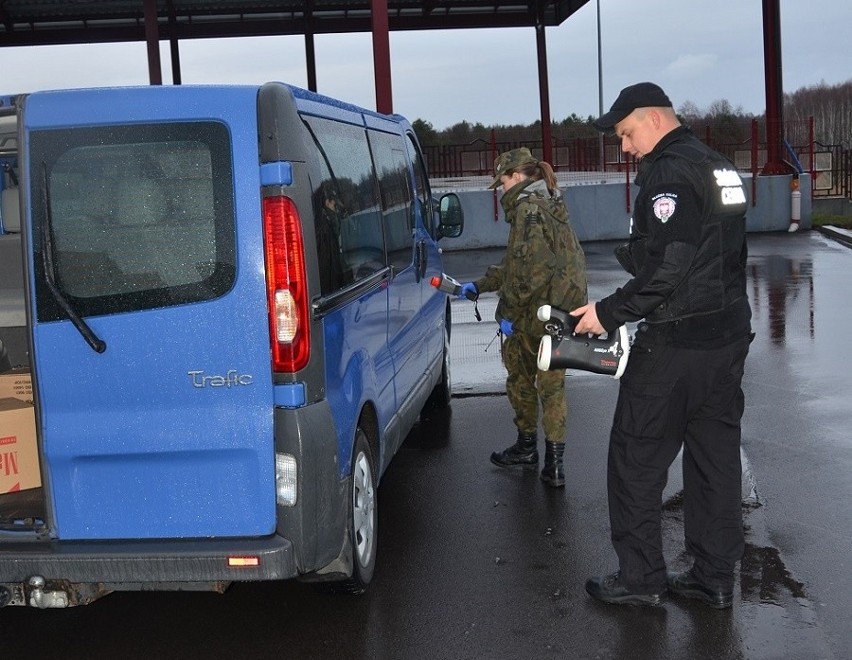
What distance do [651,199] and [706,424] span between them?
3.00ft

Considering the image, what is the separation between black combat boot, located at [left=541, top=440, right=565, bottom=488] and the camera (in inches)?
237

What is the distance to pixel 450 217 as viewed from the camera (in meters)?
7.57

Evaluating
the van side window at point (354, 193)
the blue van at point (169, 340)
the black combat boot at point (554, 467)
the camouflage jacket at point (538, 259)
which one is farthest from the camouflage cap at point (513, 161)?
the blue van at point (169, 340)

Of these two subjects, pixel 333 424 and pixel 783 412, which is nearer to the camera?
pixel 333 424

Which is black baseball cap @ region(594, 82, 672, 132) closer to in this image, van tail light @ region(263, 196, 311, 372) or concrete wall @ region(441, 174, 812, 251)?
van tail light @ region(263, 196, 311, 372)

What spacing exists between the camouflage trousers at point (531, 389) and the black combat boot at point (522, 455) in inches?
1.9

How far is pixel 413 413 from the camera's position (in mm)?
5887

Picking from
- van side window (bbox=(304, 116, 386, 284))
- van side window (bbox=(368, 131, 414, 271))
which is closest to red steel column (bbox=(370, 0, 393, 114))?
van side window (bbox=(368, 131, 414, 271))

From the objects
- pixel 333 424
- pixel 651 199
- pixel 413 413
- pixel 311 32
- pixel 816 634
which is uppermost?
pixel 311 32

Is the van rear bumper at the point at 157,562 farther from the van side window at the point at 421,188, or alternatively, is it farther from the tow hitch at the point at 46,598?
the van side window at the point at 421,188

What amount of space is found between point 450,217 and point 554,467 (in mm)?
2211

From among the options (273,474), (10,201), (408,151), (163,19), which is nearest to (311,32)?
(163,19)

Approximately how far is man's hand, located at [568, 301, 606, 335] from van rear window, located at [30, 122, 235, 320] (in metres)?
1.38

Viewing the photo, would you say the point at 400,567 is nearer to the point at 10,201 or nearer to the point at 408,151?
the point at 10,201
